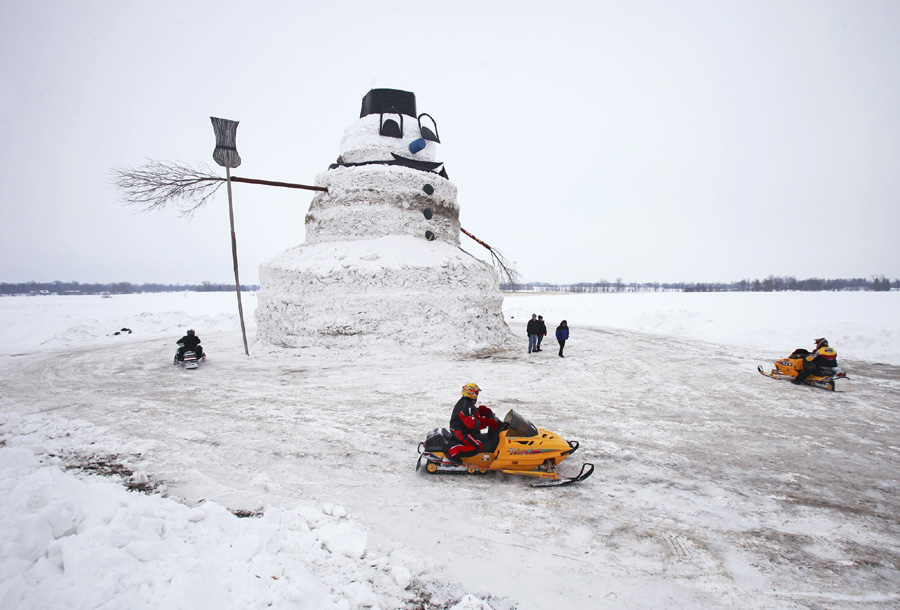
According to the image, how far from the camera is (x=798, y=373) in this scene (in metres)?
9.50

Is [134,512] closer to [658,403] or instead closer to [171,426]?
[171,426]

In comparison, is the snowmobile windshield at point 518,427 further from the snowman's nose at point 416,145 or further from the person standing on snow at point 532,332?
the snowman's nose at point 416,145

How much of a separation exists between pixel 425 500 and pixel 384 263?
33.9 ft

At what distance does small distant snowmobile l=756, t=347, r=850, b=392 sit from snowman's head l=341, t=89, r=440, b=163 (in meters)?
14.3

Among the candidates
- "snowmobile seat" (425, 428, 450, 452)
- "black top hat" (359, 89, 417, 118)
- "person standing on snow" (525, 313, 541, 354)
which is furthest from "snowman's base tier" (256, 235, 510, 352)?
"snowmobile seat" (425, 428, 450, 452)

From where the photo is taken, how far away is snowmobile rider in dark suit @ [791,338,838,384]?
9070mm

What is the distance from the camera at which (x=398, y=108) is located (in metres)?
16.3

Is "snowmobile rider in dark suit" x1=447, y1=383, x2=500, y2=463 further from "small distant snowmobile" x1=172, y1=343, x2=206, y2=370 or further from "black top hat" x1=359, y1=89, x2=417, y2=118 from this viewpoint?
"black top hat" x1=359, y1=89, x2=417, y2=118

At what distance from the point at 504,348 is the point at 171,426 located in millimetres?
10531

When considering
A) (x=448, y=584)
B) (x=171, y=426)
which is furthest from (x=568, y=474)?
(x=171, y=426)

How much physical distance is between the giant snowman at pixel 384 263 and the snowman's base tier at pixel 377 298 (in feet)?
0.12

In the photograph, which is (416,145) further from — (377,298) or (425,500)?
(425,500)

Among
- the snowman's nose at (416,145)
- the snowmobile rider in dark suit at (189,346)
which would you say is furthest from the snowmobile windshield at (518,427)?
the snowman's nose at (416,145)

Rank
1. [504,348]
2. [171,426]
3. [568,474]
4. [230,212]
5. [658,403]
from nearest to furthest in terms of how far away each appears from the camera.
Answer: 1. [568,474]
2. [171,426]
3. [658,403]
4. [230,212]
5. [504,348]
